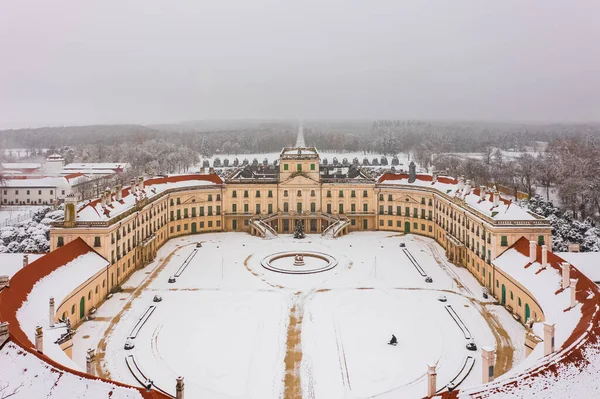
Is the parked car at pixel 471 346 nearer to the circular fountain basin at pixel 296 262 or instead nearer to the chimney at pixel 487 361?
the chimney at pixel 487 361

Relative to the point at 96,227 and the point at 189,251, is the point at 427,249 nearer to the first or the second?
the point at 189,251

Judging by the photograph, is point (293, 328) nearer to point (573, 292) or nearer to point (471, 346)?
point (471, 346)

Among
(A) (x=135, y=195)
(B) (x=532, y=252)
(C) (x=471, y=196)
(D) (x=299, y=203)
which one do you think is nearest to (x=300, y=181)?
(D) (x=299, y=203)

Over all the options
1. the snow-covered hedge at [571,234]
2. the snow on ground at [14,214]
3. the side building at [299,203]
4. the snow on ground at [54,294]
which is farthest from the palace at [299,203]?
the snow on ground at [14,214]

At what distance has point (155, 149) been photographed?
179 meters

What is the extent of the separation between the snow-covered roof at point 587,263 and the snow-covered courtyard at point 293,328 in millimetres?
8072

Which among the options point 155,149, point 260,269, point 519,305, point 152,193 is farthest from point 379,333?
point 155,149

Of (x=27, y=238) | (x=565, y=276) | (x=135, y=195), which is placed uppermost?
(x=135, y=195)

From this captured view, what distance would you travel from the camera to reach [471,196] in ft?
202

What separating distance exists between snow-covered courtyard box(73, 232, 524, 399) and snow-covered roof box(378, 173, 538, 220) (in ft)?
26.0

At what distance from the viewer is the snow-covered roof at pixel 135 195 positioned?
50.9 m

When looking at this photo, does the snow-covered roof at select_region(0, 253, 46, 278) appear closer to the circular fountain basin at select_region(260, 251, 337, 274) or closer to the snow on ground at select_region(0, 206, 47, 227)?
the circular fountain basin at select_region(260, 251, 337, 274)

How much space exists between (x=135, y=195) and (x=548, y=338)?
51.6m

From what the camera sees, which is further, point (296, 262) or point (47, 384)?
→ point (296, 262)
